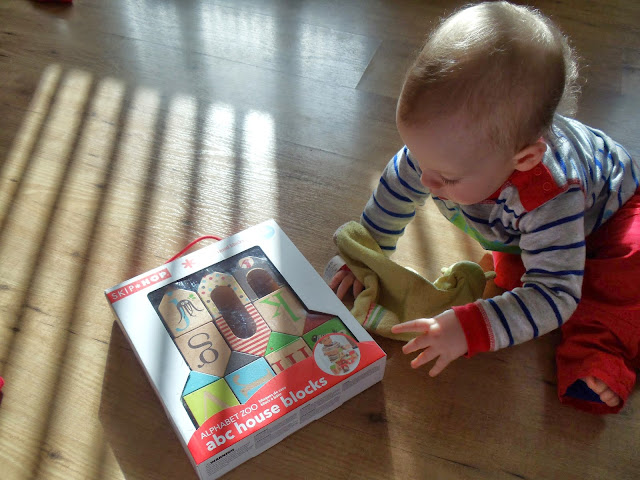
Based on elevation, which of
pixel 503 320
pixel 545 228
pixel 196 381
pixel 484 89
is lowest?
pixel 196 381

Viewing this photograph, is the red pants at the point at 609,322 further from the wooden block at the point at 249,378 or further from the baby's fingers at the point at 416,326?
the wooden block at the point at 249,378

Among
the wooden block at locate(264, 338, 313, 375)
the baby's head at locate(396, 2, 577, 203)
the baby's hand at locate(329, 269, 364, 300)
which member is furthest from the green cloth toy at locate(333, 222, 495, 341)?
the baby's head at locate(396, 2, 577, 203)

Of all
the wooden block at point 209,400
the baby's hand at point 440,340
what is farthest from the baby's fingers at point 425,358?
the wooden block at point 209,400

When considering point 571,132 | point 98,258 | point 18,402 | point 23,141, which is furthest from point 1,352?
point 571,132

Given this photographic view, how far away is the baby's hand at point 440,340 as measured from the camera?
0.75 metres

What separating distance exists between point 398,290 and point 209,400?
0.32 meters

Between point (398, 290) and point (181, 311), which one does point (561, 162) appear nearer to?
point (398, 290)

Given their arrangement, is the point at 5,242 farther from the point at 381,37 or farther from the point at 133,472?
the point at 381,37

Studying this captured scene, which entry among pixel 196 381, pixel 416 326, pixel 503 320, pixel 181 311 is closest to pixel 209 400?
pixel 196 381

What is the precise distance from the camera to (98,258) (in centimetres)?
92

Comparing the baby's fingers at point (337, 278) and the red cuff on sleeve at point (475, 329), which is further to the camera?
the baby's fingers at point (337, 278)

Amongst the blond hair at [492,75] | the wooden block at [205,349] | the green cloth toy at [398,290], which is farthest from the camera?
the green cloth toy at [398,290]

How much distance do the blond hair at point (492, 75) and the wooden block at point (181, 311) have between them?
0.36m

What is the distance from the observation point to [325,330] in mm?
767
